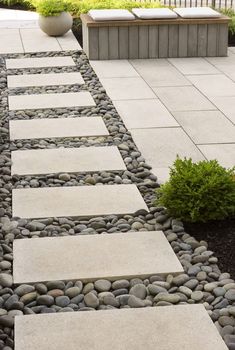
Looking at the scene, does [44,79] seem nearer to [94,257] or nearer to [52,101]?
[52,101]

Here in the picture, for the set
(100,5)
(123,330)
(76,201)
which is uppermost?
(123,330)

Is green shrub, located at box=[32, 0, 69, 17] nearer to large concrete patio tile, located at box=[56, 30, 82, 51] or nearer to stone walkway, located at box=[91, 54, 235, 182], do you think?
large concrete patio tile, located at box=[56, 30, 82, 51]

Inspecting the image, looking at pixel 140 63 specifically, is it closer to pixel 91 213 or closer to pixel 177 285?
pixel 91 213

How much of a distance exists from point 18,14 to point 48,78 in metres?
5.00

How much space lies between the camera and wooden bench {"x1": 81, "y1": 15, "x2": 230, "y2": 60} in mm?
8953

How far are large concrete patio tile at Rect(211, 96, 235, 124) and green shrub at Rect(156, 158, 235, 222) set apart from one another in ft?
7.37

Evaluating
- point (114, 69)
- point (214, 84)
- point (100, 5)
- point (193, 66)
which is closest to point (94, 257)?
point (214, 84)

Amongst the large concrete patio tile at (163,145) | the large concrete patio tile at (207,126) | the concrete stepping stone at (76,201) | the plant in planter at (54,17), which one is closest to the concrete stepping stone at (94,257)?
the concrete stepping stone at (76,201)

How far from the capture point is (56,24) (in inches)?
402

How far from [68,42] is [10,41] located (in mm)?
849

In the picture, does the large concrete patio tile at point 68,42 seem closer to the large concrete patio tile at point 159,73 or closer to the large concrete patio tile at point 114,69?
the large concrete patio tile at point 114,69

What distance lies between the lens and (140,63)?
29.0ft

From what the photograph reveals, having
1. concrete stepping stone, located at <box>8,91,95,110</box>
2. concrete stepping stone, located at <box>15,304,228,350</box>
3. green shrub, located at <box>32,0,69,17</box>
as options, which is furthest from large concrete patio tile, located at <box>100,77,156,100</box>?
concrete stepping stone, located at <box>15,304,228,350</box>

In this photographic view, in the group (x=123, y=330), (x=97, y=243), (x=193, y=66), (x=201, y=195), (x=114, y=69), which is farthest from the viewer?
(x=193, y=66)
